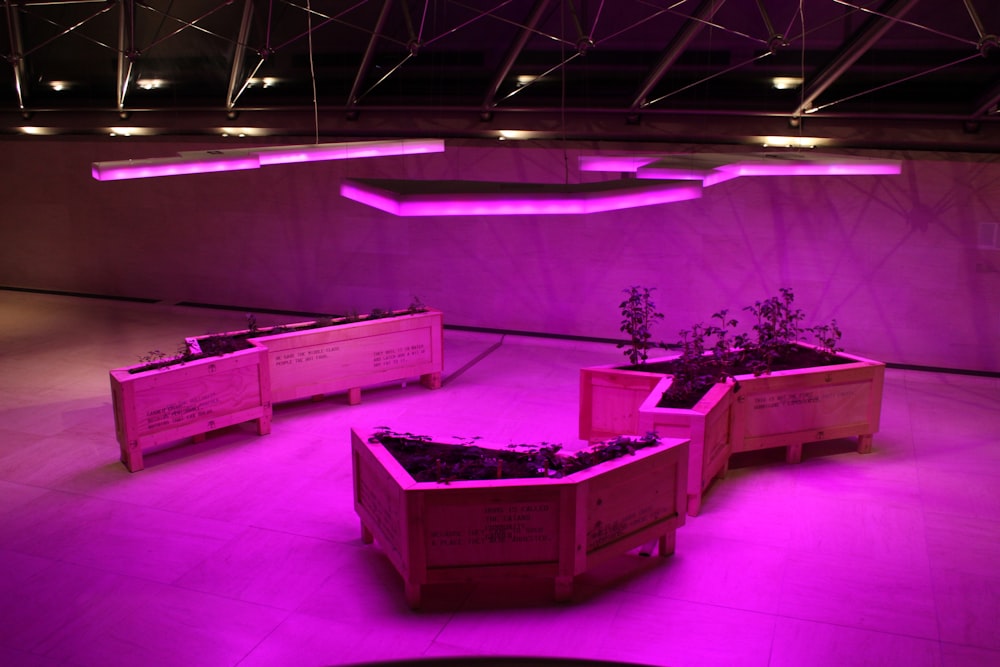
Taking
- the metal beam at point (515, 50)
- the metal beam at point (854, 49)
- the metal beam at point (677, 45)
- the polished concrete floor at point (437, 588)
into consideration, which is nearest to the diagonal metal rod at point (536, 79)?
the metal beam at point (515, 50)

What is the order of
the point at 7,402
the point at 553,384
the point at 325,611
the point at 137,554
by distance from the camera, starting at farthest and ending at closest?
the point at 553,384, the point at 7,402, the point at 137,554, the point at 325,611

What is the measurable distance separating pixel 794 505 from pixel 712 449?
89 centimetres

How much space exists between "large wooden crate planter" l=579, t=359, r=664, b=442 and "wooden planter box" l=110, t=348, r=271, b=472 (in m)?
3.48

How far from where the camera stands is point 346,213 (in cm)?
1424

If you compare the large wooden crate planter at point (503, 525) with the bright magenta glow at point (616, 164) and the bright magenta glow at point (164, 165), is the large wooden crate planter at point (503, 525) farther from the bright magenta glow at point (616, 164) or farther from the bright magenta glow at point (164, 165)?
the bright magenta glow at point (616, 164)

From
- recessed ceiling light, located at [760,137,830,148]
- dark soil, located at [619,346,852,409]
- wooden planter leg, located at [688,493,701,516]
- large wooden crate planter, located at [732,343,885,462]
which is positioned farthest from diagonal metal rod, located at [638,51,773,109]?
wooden planter leg, located at [688,493,701,516]

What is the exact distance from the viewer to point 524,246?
1338cm

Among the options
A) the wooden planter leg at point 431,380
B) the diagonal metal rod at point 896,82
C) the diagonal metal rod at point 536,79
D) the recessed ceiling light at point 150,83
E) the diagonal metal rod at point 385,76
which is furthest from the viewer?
the recessed ceiling light at point 150,83

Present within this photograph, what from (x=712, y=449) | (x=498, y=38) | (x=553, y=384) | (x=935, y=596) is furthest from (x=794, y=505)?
(x=498, y=38)

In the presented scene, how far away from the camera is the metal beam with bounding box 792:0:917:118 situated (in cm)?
898

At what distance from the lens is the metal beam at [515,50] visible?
10.2 meters

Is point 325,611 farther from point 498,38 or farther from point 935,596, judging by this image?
point 498,38

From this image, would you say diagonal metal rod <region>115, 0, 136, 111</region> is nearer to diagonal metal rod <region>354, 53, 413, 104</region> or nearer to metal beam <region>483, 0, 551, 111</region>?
diagonal metal rod <region>354, 53, 413, 104</region>

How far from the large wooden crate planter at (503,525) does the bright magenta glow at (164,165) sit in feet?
10.4
